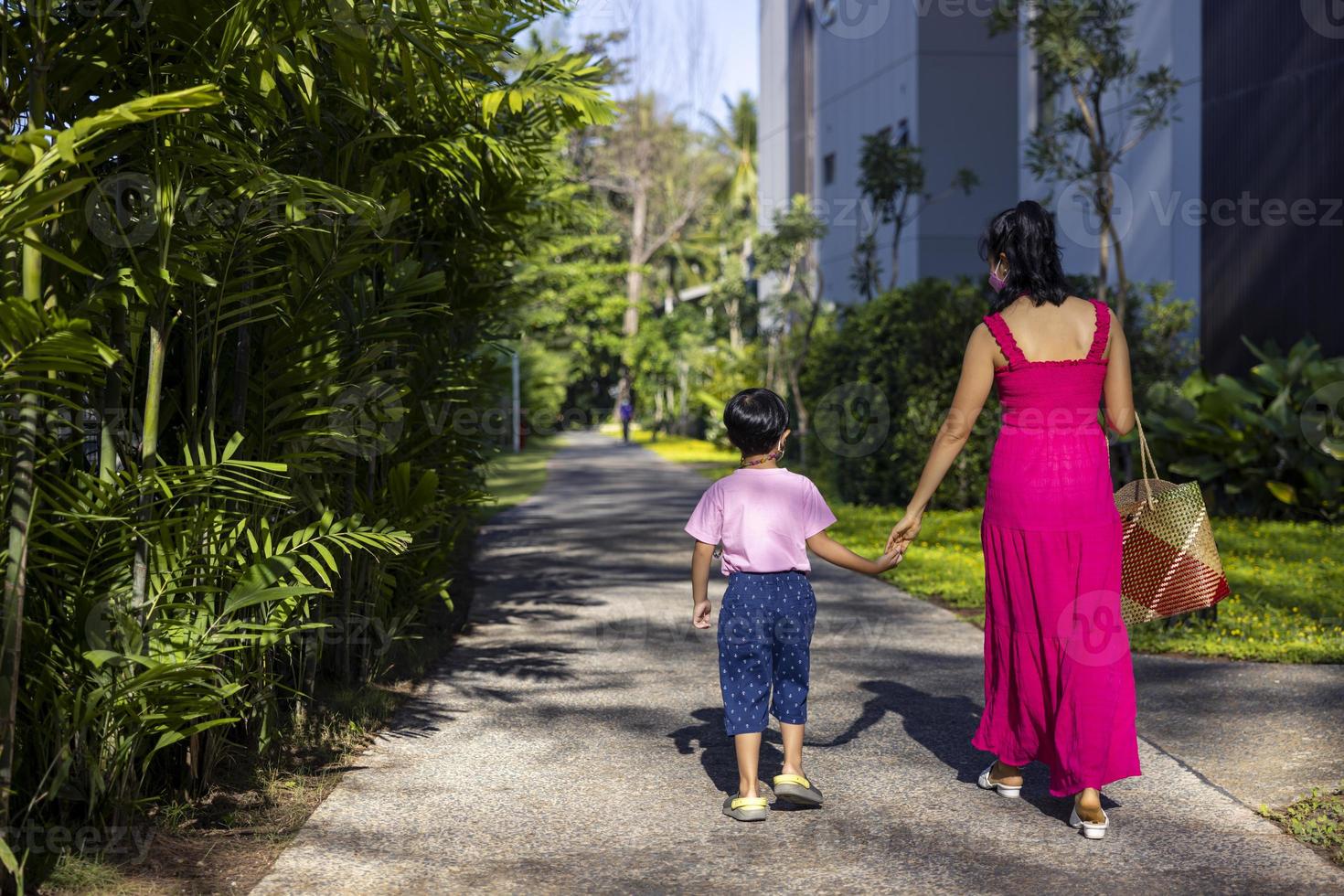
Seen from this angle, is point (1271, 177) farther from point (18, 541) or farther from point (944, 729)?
point (18, 541)

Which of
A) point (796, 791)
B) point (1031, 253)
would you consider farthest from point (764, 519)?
point (1031, 253)

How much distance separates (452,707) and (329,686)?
55 centimetres

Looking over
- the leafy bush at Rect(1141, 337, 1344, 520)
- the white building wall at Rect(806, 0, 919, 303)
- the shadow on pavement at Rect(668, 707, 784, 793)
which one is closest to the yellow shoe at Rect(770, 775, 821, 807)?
the shadow on pavement at Rect(668, 707, 784, 793)

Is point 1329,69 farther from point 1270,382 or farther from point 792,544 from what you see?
point 792,544

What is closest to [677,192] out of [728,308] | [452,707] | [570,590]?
[728,308]

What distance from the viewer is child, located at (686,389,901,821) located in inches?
173

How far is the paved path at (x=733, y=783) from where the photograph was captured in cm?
381

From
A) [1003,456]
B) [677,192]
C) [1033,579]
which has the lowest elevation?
[1033,579]

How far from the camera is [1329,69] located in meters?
12.9

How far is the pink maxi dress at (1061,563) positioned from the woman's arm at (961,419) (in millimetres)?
53

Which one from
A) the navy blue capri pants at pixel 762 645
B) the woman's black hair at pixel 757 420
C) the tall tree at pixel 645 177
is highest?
the tall tree at pixel 645 177

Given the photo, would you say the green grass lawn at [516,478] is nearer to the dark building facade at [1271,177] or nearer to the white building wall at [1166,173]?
the white building wall at [1166,173]

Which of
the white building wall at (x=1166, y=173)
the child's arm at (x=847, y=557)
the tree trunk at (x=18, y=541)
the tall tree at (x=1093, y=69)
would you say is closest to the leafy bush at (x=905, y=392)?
the white building wall at (x=1166, y=173)

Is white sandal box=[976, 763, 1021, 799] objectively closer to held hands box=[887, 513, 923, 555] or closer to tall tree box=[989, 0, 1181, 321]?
held hands box=[887, 513, 923, 555]
